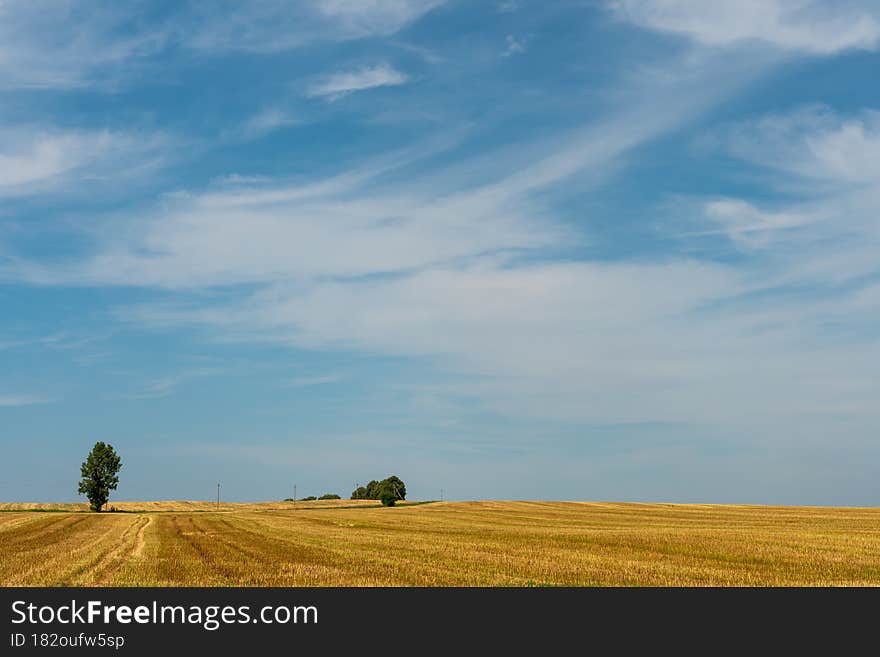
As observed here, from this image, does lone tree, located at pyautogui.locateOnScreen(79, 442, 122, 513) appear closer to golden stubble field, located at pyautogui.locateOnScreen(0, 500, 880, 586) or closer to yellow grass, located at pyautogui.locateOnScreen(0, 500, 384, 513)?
yellow grass, located at pyautogui.locateOnScreen(0, 500, 384, 513)

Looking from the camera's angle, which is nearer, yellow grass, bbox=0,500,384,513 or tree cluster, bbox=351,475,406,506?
yellow grass, bbox=0,500,384,513

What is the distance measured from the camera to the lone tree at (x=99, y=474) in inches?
5615

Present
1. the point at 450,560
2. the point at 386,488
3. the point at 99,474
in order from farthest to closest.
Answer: the point at 386,488, the point at 99,474, the point at 450,560

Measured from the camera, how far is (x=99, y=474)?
474 feet

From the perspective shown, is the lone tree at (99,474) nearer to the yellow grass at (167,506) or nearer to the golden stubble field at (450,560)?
the yellow grass at (167,506)

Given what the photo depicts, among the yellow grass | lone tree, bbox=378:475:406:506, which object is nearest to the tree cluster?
lone tree, bbox=378:475:406:506

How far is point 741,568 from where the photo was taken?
28.6 metres

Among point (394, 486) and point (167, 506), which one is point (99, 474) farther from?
point (394, 486)

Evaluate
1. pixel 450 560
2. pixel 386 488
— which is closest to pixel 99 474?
pixel 386 488

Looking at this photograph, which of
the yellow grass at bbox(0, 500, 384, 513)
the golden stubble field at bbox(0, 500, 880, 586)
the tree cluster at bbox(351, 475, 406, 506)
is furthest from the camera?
the tree cluster at bbox(351, 475, 406, 506)

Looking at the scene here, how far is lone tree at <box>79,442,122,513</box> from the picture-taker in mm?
142625

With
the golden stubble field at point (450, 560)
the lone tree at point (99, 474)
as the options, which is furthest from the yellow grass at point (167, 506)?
the golden stubble field at point (450, 560)

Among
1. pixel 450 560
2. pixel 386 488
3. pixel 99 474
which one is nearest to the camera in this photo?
pixel 450 560
